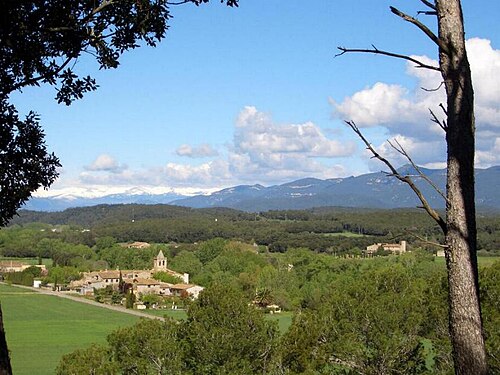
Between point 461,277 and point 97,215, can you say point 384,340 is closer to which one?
point 461,277

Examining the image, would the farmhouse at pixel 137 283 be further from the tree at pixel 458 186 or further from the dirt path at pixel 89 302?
the tree at pixel 458 186

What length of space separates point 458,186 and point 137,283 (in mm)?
64638

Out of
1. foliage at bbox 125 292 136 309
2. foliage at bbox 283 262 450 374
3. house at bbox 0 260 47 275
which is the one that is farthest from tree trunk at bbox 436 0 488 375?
house at bbox 0 260 47 275

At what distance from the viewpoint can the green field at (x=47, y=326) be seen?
31.3 m

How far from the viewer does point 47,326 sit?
4431 centimetres

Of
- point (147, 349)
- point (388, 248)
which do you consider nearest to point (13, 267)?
point (388, 248)

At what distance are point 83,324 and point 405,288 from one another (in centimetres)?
3153

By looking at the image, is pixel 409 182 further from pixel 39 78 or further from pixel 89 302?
pixel 89 302

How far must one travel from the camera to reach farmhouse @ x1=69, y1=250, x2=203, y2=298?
6341 cm

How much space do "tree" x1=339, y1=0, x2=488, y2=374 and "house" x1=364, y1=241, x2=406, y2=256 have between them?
83.5 meters

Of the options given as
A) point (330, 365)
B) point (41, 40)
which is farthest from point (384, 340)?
point (41, 40)

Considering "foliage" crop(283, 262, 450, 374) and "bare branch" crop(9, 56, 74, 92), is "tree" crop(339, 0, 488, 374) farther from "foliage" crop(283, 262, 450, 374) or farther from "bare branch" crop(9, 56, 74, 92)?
"foliage" crop(283, 262, 450, 374)

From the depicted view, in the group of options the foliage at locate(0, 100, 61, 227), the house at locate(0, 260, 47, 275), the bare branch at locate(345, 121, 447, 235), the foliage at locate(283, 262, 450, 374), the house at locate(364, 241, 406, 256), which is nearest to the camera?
the bare branch at locate(345, 121, 447, 235)

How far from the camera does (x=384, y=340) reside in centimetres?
1631
